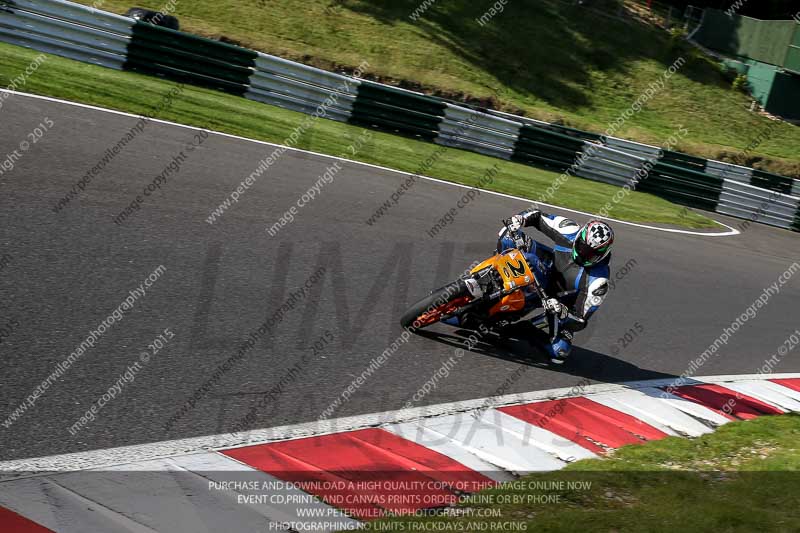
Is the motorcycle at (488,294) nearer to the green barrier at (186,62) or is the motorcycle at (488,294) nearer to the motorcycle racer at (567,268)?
the motorcycle racer at (567,268)

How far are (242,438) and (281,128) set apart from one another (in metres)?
11.3

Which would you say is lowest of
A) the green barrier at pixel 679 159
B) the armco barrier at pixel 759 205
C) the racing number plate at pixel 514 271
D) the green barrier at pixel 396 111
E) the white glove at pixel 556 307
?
the armco barrier at pixel 759 205

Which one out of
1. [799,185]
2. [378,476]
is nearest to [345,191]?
[378,476]

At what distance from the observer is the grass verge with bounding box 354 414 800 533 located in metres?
4.99

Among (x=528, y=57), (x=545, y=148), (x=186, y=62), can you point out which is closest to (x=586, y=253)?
(x=186, y=62)

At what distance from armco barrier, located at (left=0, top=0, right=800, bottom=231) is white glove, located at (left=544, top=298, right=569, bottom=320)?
1147cm

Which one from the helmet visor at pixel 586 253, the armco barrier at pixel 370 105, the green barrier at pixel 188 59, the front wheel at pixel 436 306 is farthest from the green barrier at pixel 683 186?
the front wheel at pixel 436 306

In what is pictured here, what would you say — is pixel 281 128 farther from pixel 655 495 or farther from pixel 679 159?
pixel 679 159

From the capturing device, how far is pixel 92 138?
11.6 m

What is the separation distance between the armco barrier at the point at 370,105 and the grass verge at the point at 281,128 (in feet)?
1.33

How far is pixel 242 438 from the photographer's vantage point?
18.0 ft

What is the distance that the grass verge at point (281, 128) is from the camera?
47.6ft

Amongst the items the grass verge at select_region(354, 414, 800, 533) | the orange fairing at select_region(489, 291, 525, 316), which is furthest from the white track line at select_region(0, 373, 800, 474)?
the grass verge at select_region(354, 414, 800, 533)

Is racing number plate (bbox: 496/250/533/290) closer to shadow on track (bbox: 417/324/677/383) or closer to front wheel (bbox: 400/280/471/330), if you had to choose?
front wheel (bbox: 400/280/471/330)
